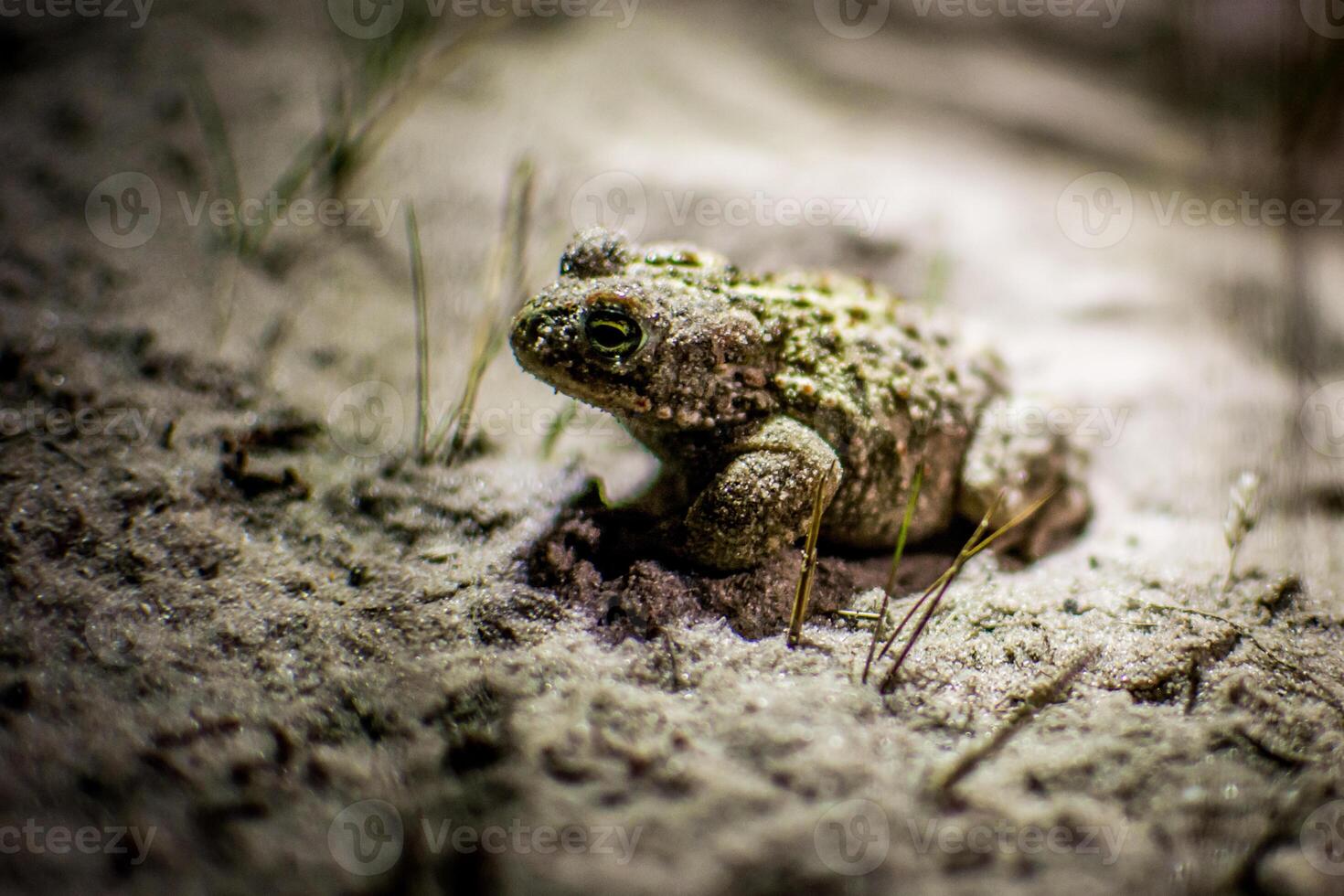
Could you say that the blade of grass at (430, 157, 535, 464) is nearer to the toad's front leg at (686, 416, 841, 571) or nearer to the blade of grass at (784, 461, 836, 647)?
the toad's front leg at (686, 416, 841, 571)

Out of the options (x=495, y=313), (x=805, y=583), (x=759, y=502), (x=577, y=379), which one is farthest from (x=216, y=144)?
(x=805, y=583)

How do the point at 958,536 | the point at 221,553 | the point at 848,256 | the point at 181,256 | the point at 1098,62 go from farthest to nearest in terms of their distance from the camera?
the point at 1098,62, the point at 848,256, the point at 181,256, the point at 958,536, the point at 221,553

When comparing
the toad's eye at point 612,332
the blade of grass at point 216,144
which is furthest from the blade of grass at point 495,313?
the blade of grass at point 216,144

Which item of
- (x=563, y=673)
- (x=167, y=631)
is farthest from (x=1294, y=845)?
(x=167, y=631)

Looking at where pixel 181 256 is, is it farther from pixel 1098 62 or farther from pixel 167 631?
pixel 1098 62

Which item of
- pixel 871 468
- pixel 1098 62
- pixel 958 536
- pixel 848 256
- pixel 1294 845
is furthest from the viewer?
pixel 1098 62

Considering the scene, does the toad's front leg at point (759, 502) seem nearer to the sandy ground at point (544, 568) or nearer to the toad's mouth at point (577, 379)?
the sandy ground at point (544, 568)

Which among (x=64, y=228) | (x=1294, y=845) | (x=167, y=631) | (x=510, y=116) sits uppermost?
(x=510, y=116)
